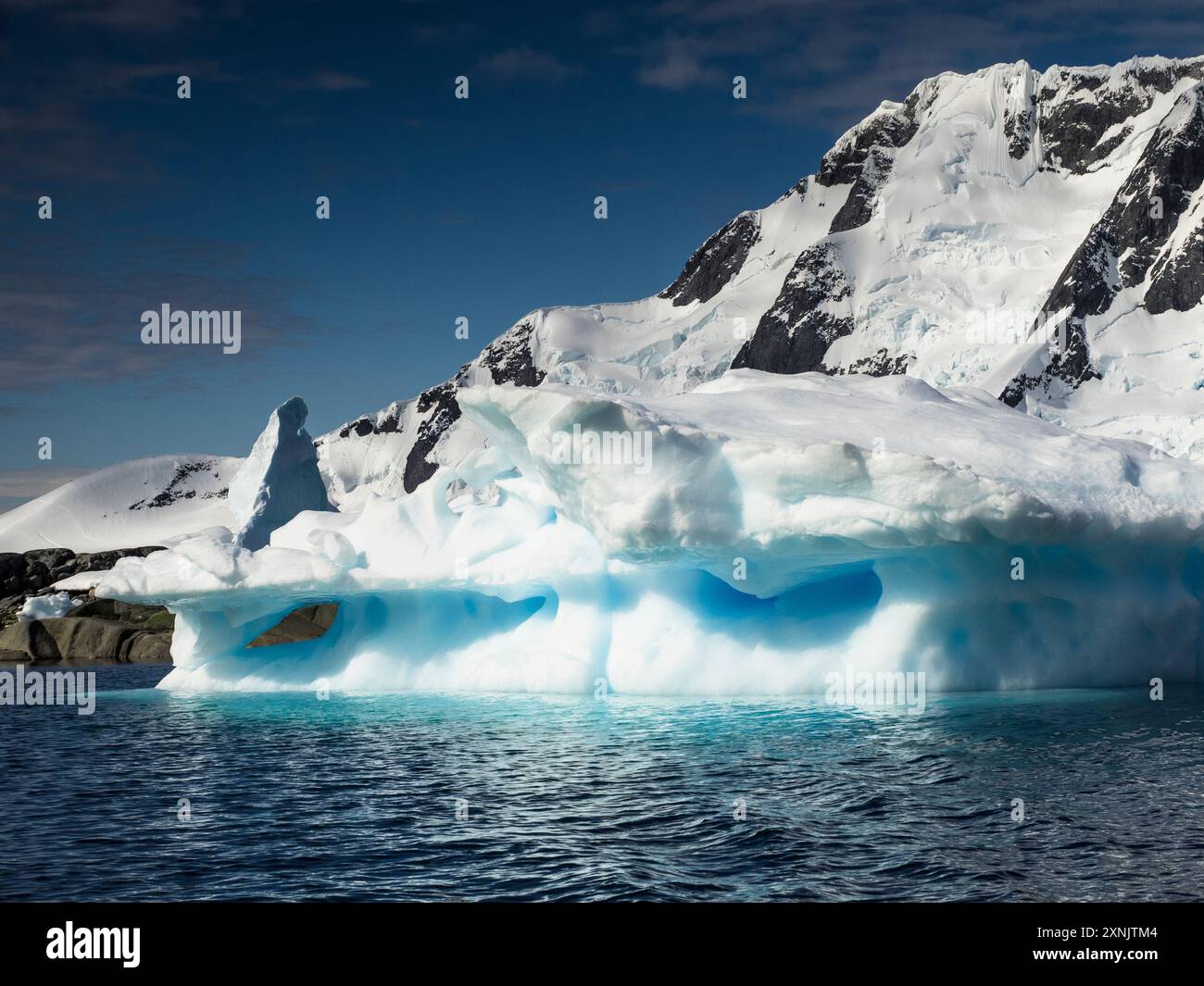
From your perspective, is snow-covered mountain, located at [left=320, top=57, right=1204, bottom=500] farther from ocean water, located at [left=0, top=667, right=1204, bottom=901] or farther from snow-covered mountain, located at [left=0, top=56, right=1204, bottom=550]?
ocean water, located at [left=0, top=667, right=1204, bottom=901]

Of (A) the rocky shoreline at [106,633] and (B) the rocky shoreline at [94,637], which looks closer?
(A) the rocky shoreline at [106,633]

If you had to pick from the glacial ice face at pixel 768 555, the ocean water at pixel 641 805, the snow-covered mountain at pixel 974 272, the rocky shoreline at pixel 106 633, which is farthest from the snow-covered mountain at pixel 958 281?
the ocean water at pixel 641 805

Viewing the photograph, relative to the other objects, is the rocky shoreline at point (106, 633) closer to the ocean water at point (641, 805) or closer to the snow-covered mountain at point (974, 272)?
the ocean water at point (641, 805)

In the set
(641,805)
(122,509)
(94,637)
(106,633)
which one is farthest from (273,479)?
(122,509)

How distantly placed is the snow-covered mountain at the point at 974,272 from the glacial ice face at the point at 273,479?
69.8 metres

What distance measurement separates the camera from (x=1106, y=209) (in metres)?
152

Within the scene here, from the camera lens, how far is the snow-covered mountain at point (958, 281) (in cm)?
12469

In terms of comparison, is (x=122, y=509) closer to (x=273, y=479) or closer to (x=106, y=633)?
(x=106, y=633)

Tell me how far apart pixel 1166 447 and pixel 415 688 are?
7186 cm

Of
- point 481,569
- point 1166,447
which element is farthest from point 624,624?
point 1166,447

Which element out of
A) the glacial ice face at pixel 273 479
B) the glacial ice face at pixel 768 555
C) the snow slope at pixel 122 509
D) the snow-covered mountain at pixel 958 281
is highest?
the snow-covered mountain at pixel 958 281

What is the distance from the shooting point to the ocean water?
9.55 metres

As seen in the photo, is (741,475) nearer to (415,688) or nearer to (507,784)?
(507,784)

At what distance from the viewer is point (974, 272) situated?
463 feet
